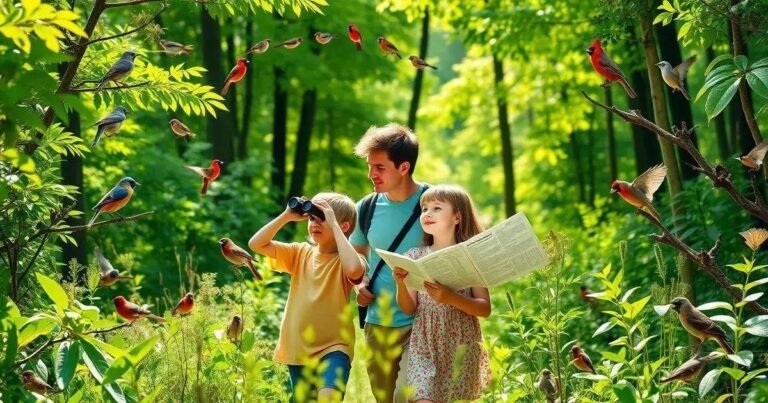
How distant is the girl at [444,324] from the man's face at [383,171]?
9.8 inches

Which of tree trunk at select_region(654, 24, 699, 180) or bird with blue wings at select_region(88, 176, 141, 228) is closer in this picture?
bird with blue wings at select_region(88, 176, 141, 228)

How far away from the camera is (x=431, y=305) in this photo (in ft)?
18.6

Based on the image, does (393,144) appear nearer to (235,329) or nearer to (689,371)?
(235,329)

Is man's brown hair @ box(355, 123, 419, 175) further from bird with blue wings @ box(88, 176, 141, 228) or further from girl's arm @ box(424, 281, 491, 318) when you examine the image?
bird with blue wings @ box(88, 176, 141, 228)

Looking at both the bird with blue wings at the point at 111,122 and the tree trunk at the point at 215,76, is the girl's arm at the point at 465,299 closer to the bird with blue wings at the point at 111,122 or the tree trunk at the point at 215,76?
the bird with blue wings at the point at 111,122

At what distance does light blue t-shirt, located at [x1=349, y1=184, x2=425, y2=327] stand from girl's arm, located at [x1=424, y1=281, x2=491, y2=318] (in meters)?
0.40

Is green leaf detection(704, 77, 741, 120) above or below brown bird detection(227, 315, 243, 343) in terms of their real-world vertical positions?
above

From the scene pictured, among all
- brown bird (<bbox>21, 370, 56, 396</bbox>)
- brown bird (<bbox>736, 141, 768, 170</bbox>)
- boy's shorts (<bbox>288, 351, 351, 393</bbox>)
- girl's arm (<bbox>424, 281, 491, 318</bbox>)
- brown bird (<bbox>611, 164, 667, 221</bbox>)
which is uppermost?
brown bird (<bbox>736, 141, 768, 170</bbox>)

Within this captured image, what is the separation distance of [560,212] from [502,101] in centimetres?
343

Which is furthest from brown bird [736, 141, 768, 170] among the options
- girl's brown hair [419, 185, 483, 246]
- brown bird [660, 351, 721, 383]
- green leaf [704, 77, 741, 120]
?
girl's brown hair [419, 185, 483, 246]

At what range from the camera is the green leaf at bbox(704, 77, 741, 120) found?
456cm

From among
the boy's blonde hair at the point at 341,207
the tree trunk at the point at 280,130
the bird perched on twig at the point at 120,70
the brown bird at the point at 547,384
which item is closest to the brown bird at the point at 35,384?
the bird perched on twig at the point at 120,70

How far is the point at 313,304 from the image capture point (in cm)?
574

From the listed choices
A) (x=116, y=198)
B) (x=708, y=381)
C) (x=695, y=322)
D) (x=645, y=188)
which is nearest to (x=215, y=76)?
(x=116, y=198)
